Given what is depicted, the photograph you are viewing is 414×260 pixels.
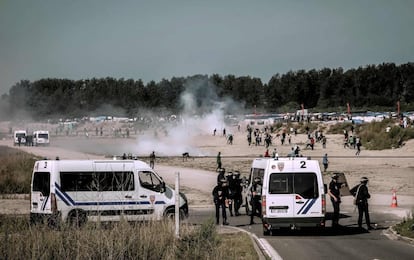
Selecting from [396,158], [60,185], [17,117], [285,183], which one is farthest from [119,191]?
[17,117]

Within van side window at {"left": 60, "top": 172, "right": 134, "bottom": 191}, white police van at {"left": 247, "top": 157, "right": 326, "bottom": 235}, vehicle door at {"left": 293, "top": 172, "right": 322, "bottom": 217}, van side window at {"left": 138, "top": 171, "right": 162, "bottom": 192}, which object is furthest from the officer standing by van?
van side window at {"left": 60, "top": 172, "right": 134, "bottom": 191}

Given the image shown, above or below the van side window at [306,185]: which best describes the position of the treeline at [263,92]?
above

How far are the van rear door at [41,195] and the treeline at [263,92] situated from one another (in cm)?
12895

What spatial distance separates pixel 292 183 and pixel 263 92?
498ft

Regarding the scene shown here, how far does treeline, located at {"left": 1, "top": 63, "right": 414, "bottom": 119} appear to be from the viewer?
527 feet

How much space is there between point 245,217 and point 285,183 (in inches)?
265

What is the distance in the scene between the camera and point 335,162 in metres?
58.0

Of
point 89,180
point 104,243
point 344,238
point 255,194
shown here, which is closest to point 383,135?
point 255,194

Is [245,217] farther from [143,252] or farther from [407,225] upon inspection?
[143,252]

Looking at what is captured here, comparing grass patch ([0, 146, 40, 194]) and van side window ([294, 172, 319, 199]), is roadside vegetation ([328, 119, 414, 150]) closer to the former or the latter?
grass patch ([0, 146, 40, 194])

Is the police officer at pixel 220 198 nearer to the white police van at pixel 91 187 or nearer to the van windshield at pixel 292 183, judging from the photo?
the white police van at pixel 91 187

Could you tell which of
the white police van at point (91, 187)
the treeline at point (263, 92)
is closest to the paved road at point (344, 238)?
the white police van at point (91, 187)

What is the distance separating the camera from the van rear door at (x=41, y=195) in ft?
71.9

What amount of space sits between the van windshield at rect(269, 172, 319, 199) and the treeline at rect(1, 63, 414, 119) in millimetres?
130191
